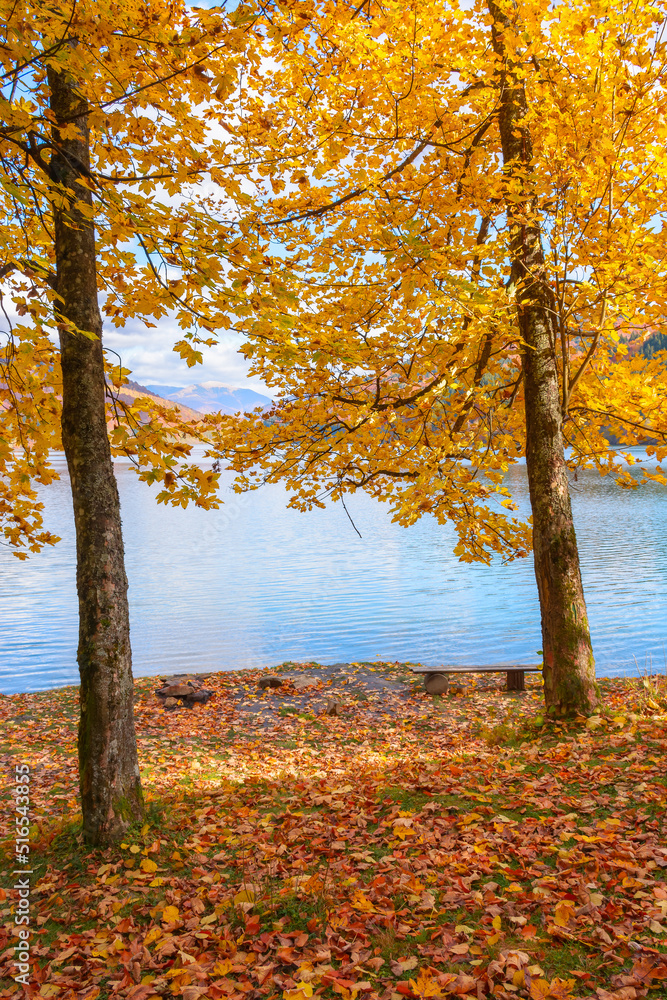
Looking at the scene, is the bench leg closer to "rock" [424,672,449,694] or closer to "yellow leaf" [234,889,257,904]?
"rock" [424,672,449,694]

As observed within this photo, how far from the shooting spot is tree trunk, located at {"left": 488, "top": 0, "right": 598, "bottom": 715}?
7.05 metres

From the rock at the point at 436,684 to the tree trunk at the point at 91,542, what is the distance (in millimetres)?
7826

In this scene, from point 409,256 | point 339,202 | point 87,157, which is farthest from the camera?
point 339,202

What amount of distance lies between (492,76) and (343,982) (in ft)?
27.2

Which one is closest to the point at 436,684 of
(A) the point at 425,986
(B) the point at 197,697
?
(B) the point at 197,697

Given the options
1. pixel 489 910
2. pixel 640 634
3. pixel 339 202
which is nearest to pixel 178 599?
pixel 640 634

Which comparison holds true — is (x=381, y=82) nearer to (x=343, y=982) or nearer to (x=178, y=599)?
(x=343, y=982)

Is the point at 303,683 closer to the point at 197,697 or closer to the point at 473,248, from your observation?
the point at 197,697

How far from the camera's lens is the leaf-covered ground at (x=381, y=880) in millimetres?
3215

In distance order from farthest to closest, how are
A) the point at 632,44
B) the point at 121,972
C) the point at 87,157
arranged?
the point at 632,44
the point at 87,157
the point at 121,972

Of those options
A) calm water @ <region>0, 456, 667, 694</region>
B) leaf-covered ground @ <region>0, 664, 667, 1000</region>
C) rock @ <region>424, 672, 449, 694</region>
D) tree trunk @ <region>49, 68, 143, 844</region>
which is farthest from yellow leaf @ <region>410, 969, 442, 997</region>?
calm water @ <region>0, 456, 667, 694</region>

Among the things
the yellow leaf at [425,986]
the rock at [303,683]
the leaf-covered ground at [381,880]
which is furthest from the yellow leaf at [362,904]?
the rock at [303,683]

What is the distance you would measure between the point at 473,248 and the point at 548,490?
291cm

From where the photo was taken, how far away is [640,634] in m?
15.6
